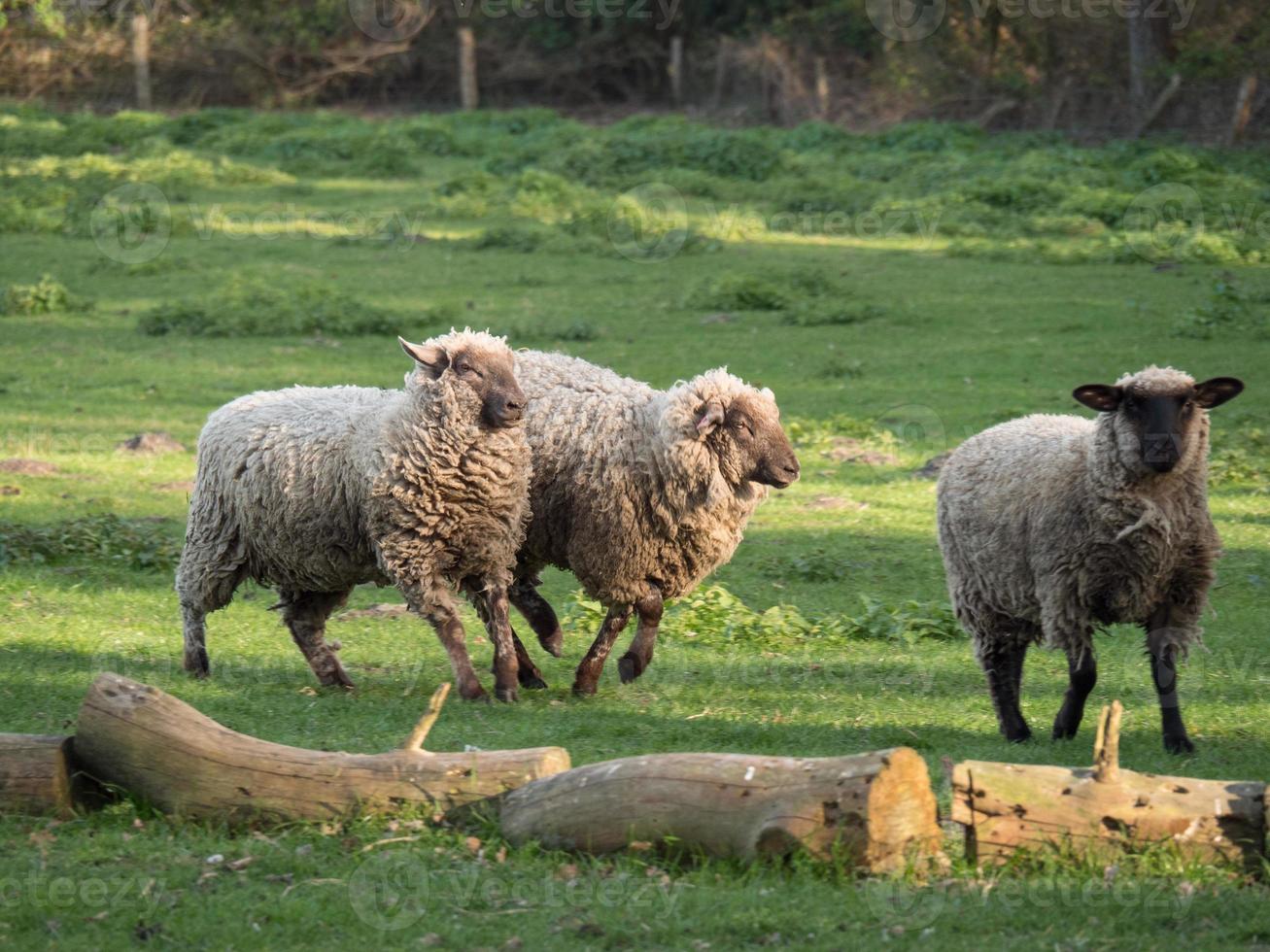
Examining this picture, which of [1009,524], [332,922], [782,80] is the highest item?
[782,80]

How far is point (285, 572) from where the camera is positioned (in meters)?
9.57

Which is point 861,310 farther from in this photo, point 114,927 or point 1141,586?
point 114,927

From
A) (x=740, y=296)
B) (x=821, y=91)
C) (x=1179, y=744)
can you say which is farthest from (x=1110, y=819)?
(x=821, y=91)

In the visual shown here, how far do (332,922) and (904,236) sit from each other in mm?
21895

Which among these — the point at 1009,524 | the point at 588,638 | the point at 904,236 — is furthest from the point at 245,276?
the point at 1009,524

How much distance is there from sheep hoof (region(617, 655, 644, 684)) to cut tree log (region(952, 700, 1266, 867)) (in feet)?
12.5

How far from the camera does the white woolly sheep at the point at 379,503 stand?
29.8ft

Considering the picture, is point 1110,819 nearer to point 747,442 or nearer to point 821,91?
point 747,442

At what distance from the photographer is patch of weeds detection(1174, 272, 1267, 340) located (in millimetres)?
19297

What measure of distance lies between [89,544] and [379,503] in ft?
14.7

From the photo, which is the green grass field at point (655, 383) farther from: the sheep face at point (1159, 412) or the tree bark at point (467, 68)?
the tree bark at point (467, 68)

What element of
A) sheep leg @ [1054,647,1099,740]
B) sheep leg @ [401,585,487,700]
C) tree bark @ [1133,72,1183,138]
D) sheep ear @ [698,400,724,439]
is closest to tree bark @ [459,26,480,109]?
tree bark @ [1133,72,1183,138]

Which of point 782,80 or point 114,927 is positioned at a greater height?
point 782,80

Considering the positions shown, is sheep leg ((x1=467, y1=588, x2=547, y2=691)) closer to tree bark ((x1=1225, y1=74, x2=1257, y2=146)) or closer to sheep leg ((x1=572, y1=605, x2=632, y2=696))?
sheep leg ((x1=572, y1=605, x2=632, y2=696))
